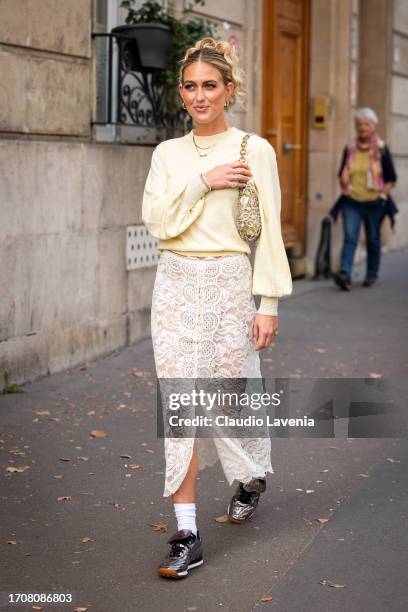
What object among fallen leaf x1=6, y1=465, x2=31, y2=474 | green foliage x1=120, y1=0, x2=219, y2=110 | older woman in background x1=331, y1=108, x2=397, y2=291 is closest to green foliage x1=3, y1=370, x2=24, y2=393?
fallen leaf x1=6, y1=465, x2=31, y2=474

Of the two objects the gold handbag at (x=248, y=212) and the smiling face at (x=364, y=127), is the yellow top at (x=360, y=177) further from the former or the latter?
the gold handbag at (x=248, y=212)

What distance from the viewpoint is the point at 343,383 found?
7.95m

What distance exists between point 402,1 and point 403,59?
824 mm

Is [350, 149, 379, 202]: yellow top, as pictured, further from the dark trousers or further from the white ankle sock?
the white ankle sock

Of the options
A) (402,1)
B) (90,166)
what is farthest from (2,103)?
(402,1)

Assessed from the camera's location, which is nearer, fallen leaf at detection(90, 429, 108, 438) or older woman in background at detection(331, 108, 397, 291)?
fallen leaf at detection(90, 429, 108, 438)

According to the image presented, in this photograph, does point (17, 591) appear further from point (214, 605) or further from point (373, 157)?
point (373, 157)

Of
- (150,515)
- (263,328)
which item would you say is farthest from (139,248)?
(263,328)

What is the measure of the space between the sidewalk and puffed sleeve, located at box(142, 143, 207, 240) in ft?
4.17

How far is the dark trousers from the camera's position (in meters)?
12.8

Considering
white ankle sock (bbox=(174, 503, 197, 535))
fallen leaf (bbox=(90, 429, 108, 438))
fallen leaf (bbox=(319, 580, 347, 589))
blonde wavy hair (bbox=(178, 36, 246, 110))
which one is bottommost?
fallen leaf (bbox=(319, 580, 347, 589))

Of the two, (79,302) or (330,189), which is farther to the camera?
(330,189)

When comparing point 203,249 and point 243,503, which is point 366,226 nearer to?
point 243,503

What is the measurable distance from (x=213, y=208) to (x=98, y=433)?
237 centimetres
